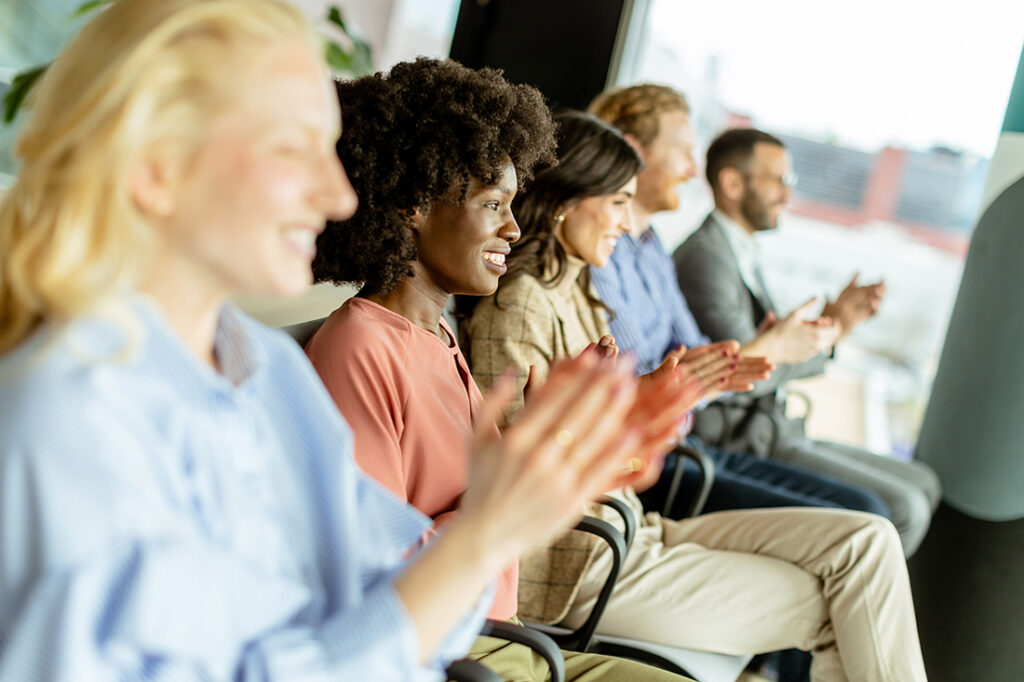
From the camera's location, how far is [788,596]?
216 cm

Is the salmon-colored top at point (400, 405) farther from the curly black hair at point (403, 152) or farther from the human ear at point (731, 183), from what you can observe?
the human ear at point (731, 183)

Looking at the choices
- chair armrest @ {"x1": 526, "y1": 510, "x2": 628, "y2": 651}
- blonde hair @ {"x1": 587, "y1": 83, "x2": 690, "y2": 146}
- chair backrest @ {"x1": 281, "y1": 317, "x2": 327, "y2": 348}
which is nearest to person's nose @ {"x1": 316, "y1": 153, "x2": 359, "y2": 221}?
chair backrest @ {"x1": 281, "y1": 317, "x2": 327, "y2": 348}

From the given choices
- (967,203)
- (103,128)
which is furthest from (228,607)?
(967,203)

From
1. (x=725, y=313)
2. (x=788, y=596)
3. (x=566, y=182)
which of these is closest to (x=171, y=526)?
(x=566, y=182)

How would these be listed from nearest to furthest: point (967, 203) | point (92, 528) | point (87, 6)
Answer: point (92, 528)
point (87, 6)
point (967, 203)

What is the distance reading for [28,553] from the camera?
27.1 inches

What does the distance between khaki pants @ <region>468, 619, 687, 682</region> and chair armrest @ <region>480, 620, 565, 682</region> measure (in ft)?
0.30

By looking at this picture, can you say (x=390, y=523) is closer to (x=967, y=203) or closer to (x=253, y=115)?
(x=253, y=115)

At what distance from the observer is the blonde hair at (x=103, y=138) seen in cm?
75

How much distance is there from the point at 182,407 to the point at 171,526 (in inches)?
4.1

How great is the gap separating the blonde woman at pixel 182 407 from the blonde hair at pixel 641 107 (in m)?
2.21

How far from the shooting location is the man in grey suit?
3.18 m

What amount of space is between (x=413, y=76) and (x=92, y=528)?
1110 mm

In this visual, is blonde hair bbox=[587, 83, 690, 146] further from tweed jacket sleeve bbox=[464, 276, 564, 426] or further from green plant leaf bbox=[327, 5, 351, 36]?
green plant leaf bbox=[327, 5, 351, 36]
